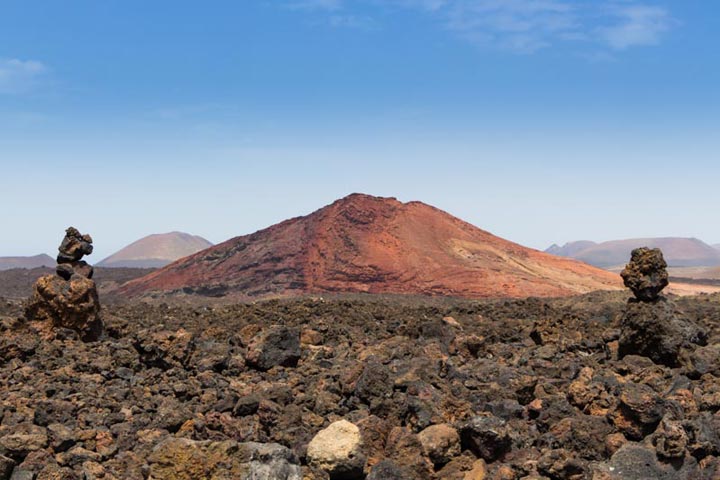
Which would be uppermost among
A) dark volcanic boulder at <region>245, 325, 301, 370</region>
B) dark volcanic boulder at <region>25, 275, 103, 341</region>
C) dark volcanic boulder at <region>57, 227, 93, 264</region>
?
dark volcanic boulder at <region>57, 227, 93, 264</region>

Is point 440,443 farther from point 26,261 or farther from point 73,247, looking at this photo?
point 26,261

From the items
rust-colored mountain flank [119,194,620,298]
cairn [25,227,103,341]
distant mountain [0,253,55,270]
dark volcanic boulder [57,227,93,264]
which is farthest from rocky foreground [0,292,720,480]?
distant mountain [0,253,55,270]

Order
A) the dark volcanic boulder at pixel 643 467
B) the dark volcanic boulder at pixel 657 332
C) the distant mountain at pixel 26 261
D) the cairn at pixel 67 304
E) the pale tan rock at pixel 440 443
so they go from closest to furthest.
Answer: the dark volcanic boulder at pixel 643 467 < the pale tan rock at pixel 440 443 < the dark volcanic boulder at pixel 657 332 < the cairn at pixel 67 304 < the distant mountain at pixel 26 261

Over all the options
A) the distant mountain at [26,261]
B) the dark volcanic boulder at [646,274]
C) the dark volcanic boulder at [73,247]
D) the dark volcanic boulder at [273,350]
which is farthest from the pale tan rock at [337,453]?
the distant mountain at [26,261]

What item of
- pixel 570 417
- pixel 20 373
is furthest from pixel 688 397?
pixel 20 373

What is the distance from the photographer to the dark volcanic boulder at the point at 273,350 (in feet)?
37.5

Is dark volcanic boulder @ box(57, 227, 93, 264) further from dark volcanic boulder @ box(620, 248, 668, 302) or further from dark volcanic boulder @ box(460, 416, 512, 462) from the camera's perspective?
dark volcanic boulder @ box(620, 248, 668, 302)

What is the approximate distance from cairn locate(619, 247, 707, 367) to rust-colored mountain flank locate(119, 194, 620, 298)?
26.5 meters

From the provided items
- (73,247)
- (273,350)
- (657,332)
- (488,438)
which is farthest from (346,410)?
(73,247)

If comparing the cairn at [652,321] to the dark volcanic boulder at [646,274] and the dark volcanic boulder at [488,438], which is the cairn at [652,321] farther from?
the dark volcanic boulder at [488,438]

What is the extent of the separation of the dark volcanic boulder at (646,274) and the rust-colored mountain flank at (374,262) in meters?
26.4

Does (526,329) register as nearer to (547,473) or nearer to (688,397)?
(688,397)

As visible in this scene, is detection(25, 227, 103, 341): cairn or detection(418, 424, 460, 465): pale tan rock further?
detection(25, 227, 103, 341): cairn

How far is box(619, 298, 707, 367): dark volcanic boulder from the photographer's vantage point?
39.7ft
